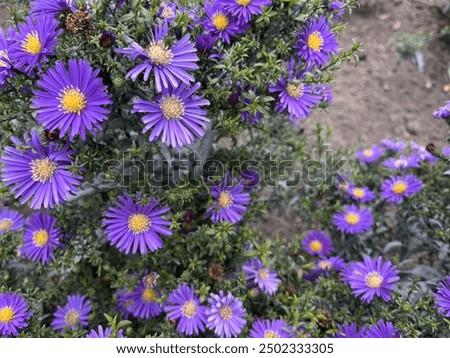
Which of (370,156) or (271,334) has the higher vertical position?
(370,156)

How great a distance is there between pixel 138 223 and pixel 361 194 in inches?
51.4

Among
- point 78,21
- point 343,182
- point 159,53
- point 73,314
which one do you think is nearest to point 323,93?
point 343,182

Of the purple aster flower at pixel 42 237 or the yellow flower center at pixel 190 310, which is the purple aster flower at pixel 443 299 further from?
the purple aster flower at pixel 42 237

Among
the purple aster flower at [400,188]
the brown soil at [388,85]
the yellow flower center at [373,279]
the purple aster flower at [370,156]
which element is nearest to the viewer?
the yellow flower center at [373,279]

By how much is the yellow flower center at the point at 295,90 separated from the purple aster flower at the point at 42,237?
1085 mm

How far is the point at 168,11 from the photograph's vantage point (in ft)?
5.88

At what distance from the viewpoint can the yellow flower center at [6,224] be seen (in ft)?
7.68

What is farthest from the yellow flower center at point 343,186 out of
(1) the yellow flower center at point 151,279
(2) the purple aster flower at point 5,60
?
(2) the purple aster flower at point 5,60

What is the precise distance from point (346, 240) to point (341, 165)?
0.41m

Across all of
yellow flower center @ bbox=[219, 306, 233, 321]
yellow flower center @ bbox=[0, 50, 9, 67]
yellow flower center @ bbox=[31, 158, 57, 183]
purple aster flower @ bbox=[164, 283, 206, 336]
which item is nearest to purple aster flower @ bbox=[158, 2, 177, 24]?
yellow flower center @ bbox=[0, 50, 9, 67]

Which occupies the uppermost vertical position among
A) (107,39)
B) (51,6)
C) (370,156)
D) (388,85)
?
(388,85)

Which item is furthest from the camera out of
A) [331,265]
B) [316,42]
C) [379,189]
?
[379,189]

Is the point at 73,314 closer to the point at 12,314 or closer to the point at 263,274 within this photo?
the point at 12,314

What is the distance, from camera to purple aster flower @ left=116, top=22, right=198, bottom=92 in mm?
1488
